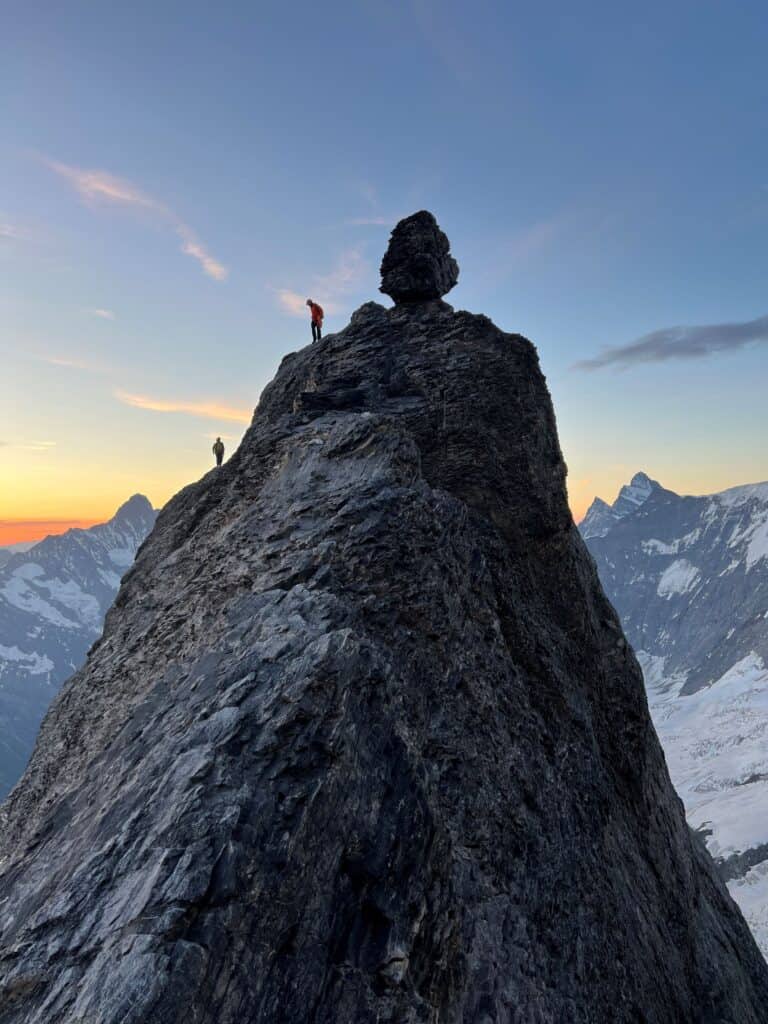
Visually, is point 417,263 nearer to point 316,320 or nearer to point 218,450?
point 316,320

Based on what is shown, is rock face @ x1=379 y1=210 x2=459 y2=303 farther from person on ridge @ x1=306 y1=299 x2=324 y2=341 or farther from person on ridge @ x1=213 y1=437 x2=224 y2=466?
person on ridge @ x1=213 y1=437 x2=224 y2=466

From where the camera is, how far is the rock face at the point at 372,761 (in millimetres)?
11289

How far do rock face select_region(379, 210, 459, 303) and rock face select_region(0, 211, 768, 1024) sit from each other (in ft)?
6.20

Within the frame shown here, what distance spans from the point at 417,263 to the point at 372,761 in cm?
2597

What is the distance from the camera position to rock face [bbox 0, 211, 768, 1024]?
11289mm

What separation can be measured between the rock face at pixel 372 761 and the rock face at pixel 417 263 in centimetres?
189

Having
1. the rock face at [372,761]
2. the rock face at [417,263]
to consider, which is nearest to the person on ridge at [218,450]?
the rock face at [372,761]

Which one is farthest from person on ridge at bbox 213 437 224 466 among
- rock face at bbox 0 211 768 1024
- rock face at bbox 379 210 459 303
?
rock face at bbox 379 210 459 303

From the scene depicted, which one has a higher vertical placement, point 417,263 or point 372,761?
point 417,263

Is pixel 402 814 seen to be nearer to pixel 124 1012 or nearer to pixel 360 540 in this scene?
pixel 124 1012

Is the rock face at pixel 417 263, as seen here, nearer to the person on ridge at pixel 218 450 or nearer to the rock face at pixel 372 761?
the rock face at pixel 372 761

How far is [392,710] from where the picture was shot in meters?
15.4

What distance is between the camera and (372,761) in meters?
14.0

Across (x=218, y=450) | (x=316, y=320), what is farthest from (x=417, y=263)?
(x=218, y=450)
